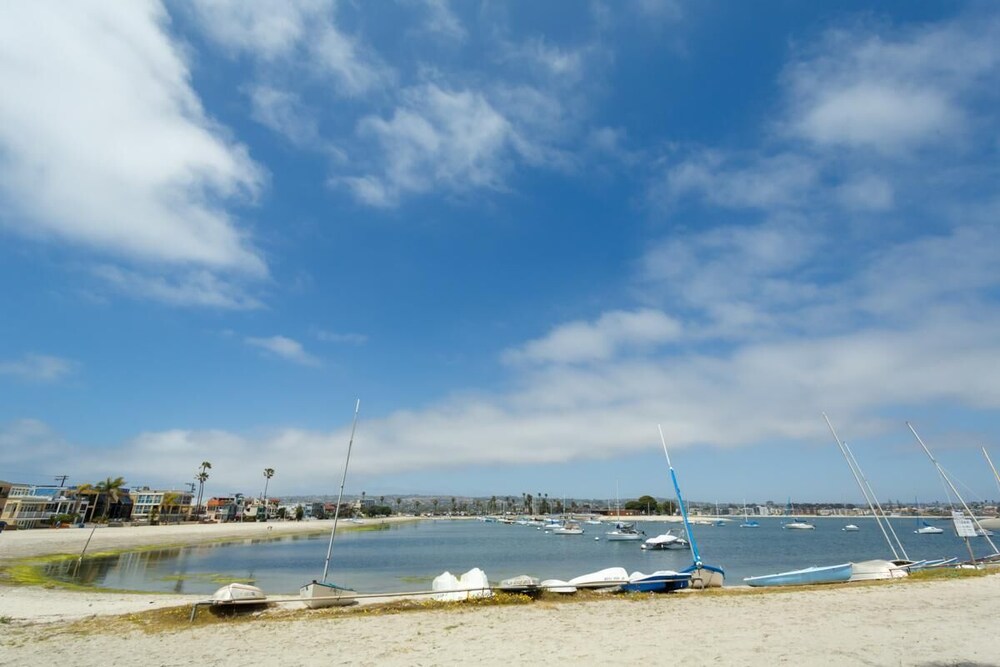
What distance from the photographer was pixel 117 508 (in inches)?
5300

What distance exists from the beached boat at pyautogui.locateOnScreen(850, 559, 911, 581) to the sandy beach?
6.47 m

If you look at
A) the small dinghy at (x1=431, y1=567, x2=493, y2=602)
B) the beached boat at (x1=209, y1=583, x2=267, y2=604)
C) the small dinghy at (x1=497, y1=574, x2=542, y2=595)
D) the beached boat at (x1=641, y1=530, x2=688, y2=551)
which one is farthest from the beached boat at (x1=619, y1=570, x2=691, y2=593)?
the beached boat at (x1=641, y1=530, x2=688, y2=551)

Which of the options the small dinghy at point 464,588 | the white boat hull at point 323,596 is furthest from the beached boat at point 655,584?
the white boat hull at point 323,596

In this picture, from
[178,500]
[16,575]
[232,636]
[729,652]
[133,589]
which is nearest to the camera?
[729,652]

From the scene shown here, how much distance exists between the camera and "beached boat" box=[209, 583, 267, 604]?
19.6 metres

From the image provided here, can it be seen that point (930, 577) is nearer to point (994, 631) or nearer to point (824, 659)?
point (994, 631)

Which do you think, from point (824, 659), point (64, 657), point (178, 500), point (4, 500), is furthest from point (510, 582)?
point (178, 500)

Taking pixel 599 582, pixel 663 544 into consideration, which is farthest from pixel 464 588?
pixel 663 544

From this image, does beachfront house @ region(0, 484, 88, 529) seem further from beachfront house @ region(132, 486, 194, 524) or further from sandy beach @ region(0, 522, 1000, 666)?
sandy beach @ region(0, 522, 1000, 666)

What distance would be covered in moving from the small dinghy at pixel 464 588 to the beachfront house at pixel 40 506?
117248 mm

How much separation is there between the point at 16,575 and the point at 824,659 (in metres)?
52.0

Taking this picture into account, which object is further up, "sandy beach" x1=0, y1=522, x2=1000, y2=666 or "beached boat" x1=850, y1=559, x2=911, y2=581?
"beached boat" x1=850, y1=559, x2=911, y2=581

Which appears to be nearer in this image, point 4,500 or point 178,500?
point 4,500

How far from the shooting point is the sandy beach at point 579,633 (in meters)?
12.4
